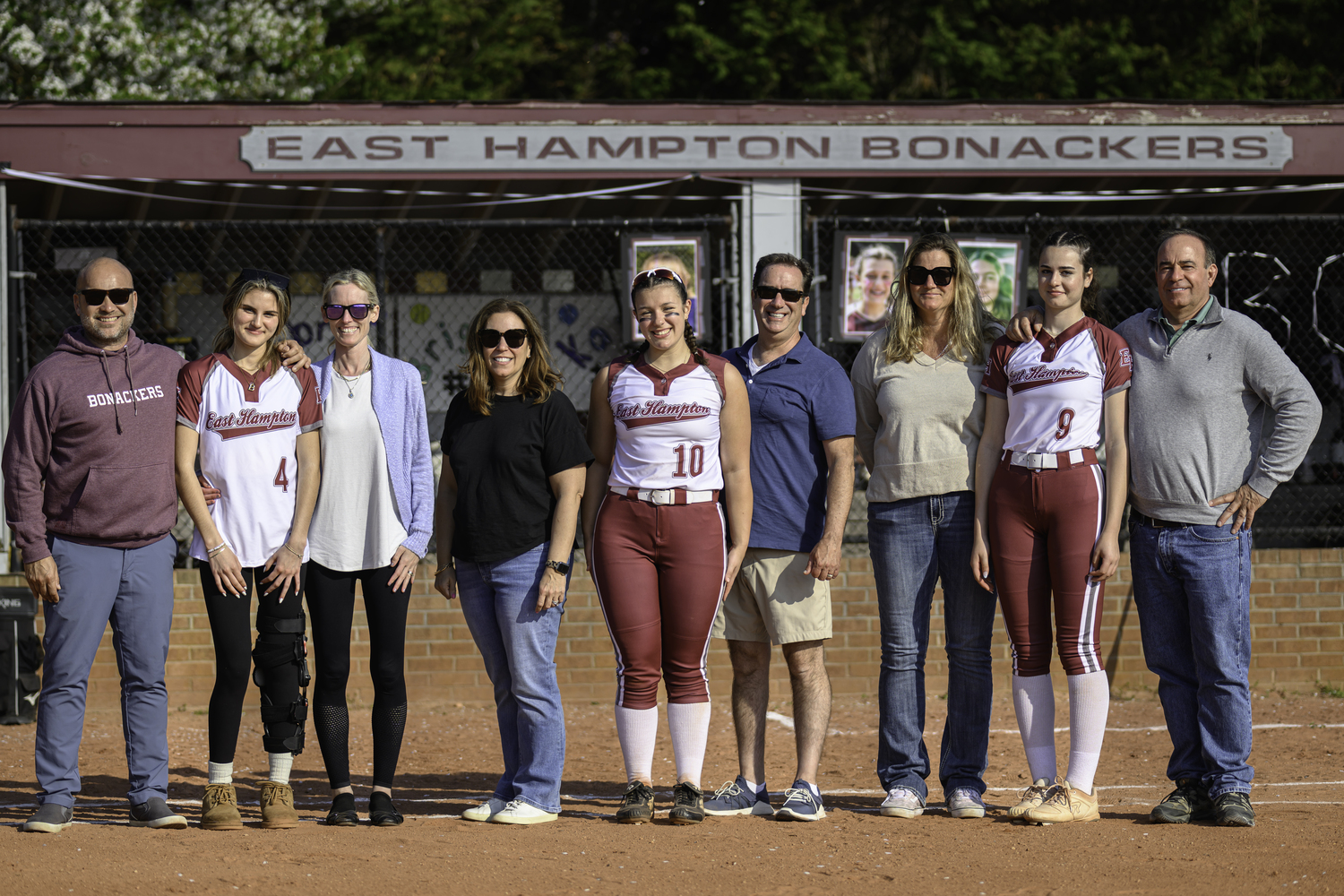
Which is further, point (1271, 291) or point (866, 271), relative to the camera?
point (1271, 291)

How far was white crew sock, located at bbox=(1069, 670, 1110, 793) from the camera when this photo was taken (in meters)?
4.99

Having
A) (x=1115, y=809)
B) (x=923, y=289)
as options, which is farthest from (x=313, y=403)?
(x=1115, y=809)

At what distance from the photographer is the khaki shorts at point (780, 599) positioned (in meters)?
5.09

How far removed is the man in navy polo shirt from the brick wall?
303 centimetres

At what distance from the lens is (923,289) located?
17.0ft

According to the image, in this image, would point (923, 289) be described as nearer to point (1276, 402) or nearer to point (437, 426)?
point (1276, 402)

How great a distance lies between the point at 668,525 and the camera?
491 cm

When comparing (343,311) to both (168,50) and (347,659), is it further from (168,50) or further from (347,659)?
(168,50)

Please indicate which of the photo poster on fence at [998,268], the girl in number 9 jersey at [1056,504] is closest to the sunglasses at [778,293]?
the girl in number 9 jersey at [1056,504]

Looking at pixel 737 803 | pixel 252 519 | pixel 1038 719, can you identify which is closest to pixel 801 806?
pixel 737 803

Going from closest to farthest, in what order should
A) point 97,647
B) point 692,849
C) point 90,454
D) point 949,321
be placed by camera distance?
point 692,849
point 90,454
point 97,647
point 949,321

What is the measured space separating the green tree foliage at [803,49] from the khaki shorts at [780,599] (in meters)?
14.0

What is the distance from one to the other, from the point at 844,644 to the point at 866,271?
2.40 meters

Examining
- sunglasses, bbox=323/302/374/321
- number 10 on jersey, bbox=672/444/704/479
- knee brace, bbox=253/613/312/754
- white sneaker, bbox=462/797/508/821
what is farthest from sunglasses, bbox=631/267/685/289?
white sneaker, bbox=462/797/508/821
